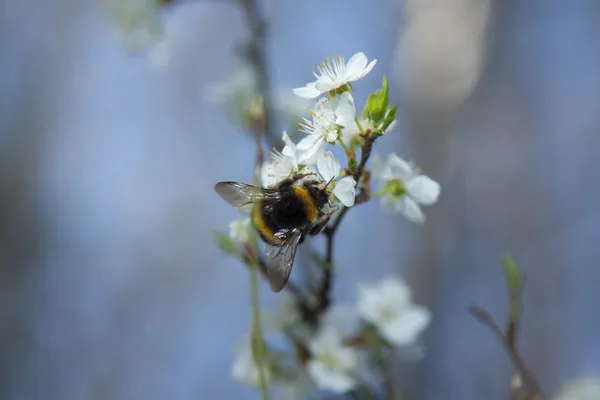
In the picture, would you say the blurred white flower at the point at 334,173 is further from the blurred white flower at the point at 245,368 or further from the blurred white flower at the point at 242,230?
the blurred white flower at the point at 245,368

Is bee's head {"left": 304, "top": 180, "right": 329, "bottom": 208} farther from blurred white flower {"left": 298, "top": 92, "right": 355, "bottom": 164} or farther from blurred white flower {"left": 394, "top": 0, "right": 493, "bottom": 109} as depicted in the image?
blurred white flower {"left": 394, "top": 0, "right": 493, "bottom": 109}

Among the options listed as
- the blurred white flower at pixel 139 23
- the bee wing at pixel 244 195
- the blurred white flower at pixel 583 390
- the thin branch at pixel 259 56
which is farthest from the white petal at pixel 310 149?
the blurred white flower at pixel 139 23

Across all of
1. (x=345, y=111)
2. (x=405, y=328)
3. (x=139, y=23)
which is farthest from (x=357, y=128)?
(x=139, y=23)

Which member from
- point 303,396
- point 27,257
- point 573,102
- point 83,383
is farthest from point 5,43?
point 303,396

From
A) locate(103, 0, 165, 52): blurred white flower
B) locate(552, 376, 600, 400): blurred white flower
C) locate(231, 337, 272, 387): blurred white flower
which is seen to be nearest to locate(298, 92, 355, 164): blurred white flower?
locate(231, 337, 272, 387): blurred white flower

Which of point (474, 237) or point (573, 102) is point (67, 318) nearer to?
point (474, 237)

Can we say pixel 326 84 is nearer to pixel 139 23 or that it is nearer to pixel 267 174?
pixel 267 174

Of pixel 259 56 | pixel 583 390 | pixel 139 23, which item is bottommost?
pixel 583 390
